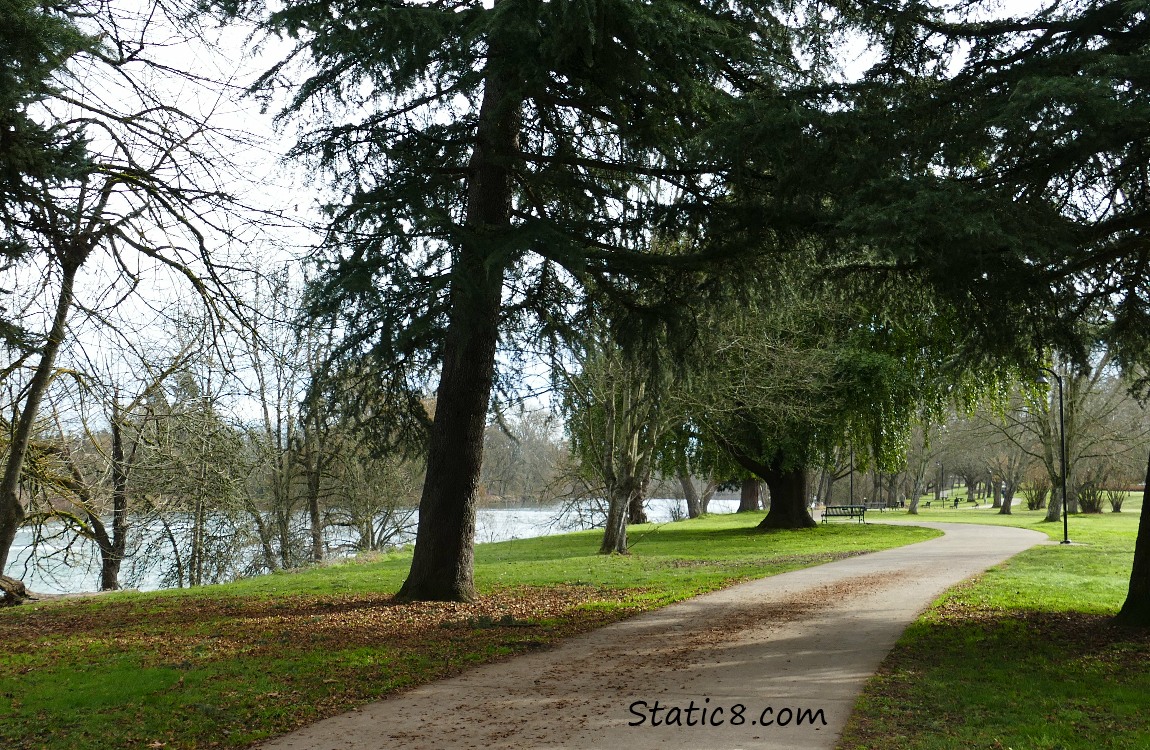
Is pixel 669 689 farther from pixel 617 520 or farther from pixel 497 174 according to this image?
pixel 617 520

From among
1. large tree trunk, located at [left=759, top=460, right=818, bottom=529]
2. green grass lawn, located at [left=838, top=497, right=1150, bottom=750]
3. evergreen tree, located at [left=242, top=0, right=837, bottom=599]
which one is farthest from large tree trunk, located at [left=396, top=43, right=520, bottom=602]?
large tree trunk, located at [left=759, top=460, right=818, bottom=529]

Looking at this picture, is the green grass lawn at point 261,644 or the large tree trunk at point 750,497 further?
the large tree trunk at point 750,497

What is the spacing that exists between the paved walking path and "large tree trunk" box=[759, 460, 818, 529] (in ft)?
57.3

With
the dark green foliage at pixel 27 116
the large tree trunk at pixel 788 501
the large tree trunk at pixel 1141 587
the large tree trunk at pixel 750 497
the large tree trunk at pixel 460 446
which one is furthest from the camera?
the large tree trunk at pixel 750 497

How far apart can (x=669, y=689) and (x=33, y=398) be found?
8.32m

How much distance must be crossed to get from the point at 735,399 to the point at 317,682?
599 inches

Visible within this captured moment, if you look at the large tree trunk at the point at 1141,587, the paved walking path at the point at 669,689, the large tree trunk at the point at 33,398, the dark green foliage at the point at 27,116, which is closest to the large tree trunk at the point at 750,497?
the paved walking path at the point at 669,689

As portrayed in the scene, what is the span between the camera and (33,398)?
1021 cm

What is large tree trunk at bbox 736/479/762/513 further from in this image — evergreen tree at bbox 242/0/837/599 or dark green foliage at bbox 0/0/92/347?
dark green foliage at bbox 0/0/92/347

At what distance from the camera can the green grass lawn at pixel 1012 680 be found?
18.7ft

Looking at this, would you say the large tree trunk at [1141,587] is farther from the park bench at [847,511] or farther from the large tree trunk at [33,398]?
the park bench at [847,511]

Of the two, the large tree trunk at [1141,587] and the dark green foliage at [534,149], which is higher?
the dark green foliage at [534,149]

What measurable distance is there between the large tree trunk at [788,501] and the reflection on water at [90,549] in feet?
21.2

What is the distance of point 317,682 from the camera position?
272 inches
